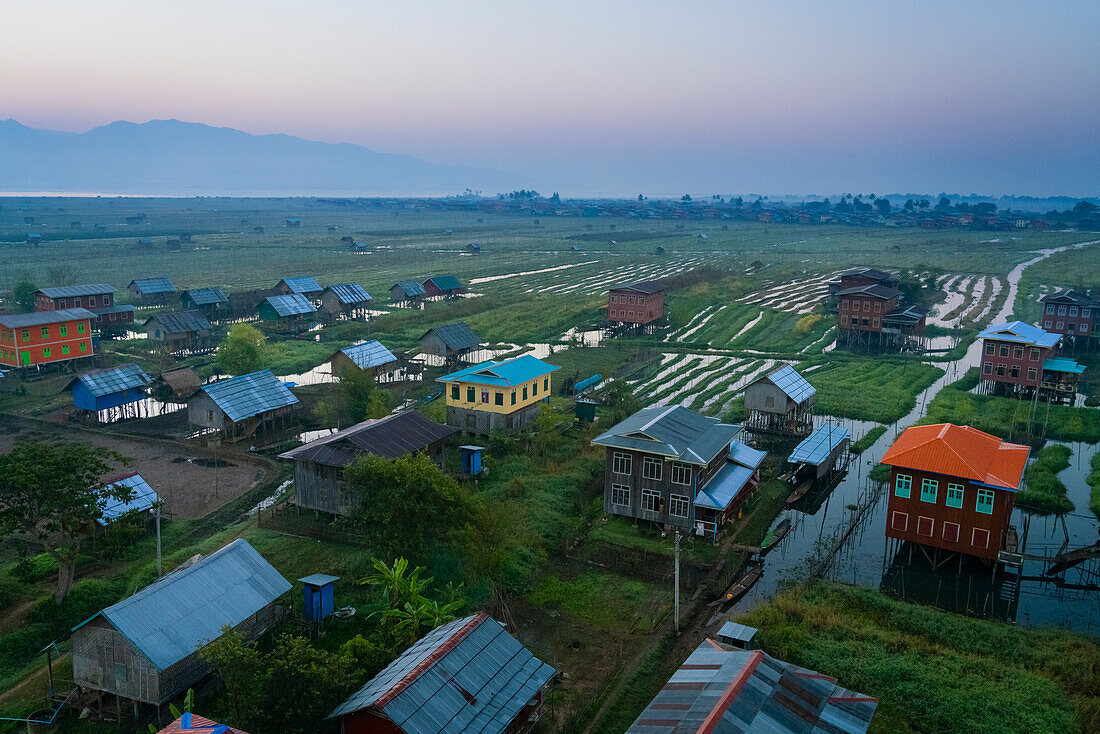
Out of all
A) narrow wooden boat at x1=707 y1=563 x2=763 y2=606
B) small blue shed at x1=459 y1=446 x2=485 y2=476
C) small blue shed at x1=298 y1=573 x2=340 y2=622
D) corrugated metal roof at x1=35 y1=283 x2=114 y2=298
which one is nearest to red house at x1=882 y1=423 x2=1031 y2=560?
narrow wooden boat at x1=707 y1=563 x2=763 y2=606

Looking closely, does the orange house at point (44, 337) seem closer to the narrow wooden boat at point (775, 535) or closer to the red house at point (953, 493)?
the narrow wooden boat at point (775, 535)

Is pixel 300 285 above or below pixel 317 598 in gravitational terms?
above

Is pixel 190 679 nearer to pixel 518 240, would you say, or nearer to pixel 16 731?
pixel 16 731

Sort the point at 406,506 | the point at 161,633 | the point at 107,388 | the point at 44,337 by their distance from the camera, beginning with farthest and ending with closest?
1. the point at 44,337
2. the point at 107,388
3. the point at 406,506
4. the point at 161,633

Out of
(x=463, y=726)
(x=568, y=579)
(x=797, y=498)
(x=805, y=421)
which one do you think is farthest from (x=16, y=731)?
(x=805, y=421)

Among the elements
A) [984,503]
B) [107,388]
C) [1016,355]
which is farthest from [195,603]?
[1016,355]

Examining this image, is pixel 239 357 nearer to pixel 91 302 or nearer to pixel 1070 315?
pixel 91 302

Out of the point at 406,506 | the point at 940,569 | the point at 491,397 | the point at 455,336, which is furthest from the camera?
the point at 455,336
